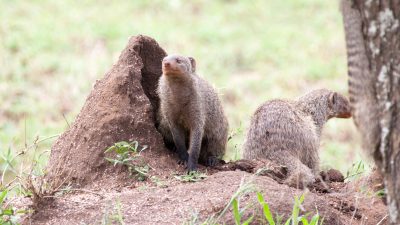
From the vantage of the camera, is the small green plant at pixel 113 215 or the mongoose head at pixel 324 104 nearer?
the small green plant at pixel 113 215

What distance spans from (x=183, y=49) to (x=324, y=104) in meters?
3.81

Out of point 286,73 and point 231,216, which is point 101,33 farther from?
point 231,216

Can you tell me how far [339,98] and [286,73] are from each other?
3.21 m

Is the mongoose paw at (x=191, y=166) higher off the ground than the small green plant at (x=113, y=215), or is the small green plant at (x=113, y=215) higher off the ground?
the mongoose paw at (x=191, y=166)

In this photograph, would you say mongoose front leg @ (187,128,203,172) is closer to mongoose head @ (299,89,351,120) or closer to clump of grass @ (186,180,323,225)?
clump of grass @ (186,180,323,225)

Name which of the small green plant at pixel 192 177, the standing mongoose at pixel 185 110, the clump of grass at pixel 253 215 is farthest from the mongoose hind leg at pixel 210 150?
the clump of grass at pixel 253 215

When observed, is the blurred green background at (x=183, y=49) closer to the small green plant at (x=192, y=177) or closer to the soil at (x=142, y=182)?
the soil at (x=142, y=182)

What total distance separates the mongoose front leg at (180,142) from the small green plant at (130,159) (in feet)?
1.30

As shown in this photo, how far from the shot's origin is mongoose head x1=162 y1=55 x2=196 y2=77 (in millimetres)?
3857

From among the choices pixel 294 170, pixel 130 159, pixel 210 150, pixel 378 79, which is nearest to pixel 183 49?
pixel 210 150

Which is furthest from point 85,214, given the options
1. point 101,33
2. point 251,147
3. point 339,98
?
point 101,33

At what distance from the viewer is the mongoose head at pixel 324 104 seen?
185 inches

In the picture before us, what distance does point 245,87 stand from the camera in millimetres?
7906

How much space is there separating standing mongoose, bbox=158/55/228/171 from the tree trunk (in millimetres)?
1477
